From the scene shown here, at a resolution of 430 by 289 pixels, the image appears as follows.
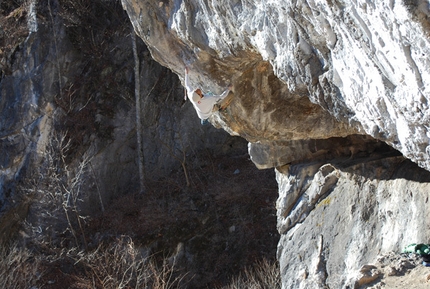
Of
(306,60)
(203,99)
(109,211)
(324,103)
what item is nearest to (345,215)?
(203,99)

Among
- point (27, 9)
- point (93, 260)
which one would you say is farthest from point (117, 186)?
point (27, 9)

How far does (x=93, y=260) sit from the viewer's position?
1555cm

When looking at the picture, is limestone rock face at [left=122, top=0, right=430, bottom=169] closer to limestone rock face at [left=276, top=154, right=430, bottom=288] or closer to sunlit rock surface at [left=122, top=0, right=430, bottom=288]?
sunlit rock surface at [left=122, top=0, right=430, bottom=288]

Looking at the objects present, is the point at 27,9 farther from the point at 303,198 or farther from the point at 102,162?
the point at 303,198

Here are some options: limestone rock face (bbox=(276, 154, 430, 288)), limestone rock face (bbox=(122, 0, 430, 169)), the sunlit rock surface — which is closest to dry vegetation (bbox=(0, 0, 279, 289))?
limestone rock face (bbox=(276, 154, 430, 288))

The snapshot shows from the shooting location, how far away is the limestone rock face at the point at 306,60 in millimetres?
4293

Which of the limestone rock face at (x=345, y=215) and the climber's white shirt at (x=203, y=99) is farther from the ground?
the climber's white shirt at (x=203, y=99)

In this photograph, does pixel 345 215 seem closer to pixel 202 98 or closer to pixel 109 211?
pixel 202 98

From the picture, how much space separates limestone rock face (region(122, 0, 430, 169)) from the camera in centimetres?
429

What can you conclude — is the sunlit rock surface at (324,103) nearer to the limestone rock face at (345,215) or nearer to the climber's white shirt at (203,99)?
the limestone rock face at (345,215)

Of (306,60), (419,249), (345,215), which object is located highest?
(306,60)

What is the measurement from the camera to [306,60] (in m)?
5.69

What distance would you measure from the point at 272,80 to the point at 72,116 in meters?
12.0

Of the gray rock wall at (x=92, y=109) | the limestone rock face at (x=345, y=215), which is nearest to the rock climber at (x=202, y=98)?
the limestone rock face at (x=345, y=215)
